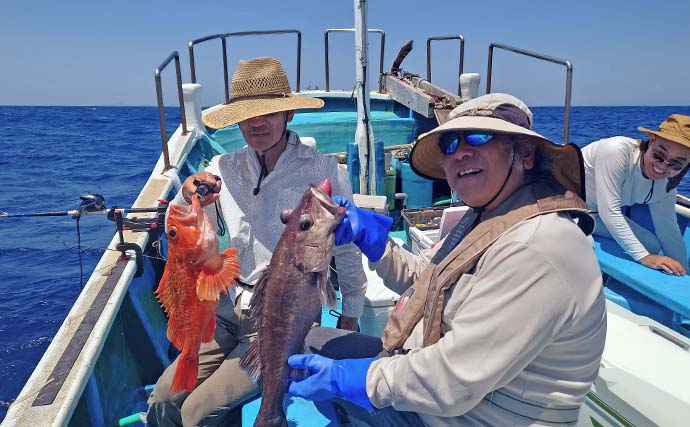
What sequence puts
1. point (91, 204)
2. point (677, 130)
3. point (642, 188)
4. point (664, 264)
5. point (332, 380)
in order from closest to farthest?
point (332, 380)
point (91, 204)
point (677, 130)
point (664, 264)
point (642, 188)

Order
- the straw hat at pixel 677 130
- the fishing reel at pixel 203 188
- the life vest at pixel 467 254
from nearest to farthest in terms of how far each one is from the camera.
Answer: the life vest at pixel 467 254, the fishing reel at pixel 203 188, the straw hat at pixel 677 130

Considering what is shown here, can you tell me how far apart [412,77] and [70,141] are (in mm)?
26591

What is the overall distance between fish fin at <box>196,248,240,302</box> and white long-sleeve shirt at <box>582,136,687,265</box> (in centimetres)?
338

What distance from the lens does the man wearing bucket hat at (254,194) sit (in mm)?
2787

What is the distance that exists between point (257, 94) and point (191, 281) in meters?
1.34

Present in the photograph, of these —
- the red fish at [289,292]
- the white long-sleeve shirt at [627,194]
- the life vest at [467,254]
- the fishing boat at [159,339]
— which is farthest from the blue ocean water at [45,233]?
the white long-sleeve shirt at [627,194]

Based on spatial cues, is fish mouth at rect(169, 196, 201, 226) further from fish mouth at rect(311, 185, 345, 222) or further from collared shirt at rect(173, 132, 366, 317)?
fish mouth at rect(311, 185, 345, 222)

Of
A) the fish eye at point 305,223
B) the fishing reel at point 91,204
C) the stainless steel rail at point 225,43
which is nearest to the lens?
the fish eye at point 305,223

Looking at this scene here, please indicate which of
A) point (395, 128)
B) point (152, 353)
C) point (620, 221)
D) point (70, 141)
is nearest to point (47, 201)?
point (395, 128)

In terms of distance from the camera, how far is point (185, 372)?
2.38 m

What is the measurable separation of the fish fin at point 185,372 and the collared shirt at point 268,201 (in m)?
0.68

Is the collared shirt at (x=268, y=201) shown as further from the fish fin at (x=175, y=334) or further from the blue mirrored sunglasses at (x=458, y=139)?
the blue mirrored sunglasses at (x=458, y=139)

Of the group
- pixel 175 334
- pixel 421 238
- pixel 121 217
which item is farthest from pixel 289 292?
pixel 421 238

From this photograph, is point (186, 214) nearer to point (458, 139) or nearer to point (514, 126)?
point (458, 139)
